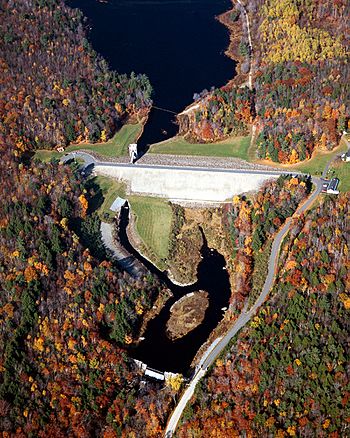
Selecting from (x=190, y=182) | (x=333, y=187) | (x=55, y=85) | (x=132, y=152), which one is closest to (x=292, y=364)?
(x=333, y=187)

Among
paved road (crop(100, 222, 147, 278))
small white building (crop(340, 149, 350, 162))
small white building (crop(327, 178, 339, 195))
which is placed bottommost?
paved road (crop(100, 222, 147, 278))

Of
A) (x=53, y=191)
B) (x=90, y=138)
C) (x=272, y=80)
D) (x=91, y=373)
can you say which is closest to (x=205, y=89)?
(x=272, y=80)

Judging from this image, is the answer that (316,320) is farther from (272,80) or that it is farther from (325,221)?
(272,80)

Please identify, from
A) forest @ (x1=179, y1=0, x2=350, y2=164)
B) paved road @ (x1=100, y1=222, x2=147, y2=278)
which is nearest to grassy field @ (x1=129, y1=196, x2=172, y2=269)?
paved road @ (x1=100, y1=222, x2=147, y2=278)

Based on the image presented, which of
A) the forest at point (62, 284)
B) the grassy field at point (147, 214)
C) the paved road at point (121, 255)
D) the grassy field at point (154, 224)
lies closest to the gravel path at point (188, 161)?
the grassy field at point (147, 214)

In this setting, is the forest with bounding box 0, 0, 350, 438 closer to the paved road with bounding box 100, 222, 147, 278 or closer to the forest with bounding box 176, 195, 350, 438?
the forest with bounding box 176, 195, 350, 438

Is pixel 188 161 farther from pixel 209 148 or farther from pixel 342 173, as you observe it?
pixel 342 173

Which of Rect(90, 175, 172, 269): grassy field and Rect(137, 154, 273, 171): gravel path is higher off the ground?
Rect(137, 154, 273, 171): gravel path
